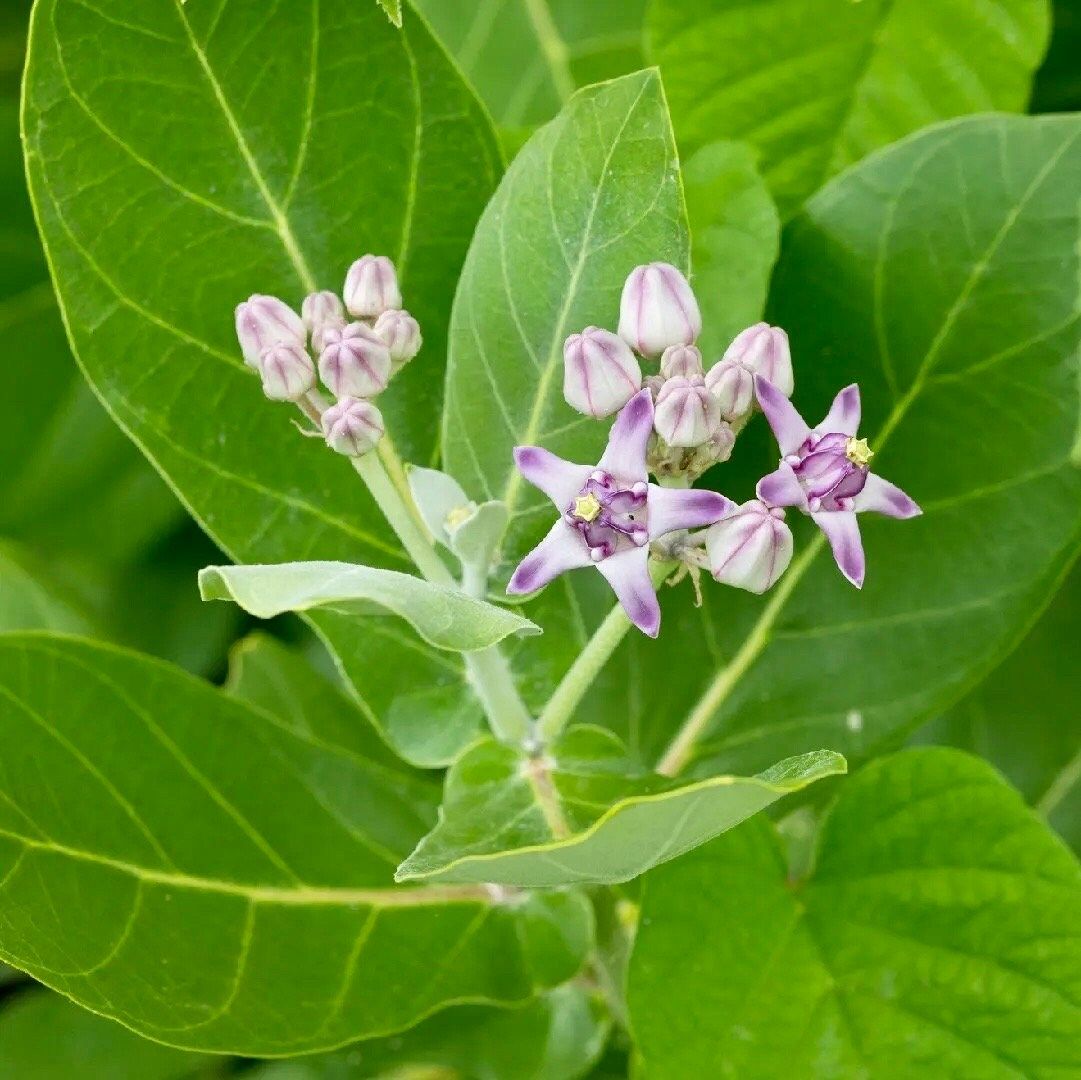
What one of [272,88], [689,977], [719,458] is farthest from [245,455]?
[689,977]

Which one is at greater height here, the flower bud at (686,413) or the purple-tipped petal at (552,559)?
the flower bud at (686,413)

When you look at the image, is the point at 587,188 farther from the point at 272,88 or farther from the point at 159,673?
the point at 159,673

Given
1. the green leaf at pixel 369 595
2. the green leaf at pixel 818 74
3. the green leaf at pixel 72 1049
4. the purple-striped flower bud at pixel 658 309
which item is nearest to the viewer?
the green leaf at pixel 369 595

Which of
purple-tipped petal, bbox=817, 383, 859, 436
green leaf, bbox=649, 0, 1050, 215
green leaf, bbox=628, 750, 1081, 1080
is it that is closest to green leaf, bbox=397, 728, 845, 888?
green leaf, bbox=628, 750, 1081, 1080

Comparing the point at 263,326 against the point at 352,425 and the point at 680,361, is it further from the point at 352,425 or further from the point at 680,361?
the point at 680,361

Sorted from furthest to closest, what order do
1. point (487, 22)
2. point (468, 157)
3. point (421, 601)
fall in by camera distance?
point (487, 22) < point (468, 157) < point (421, 601)

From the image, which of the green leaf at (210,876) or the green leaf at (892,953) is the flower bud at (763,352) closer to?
the green leaf at (892,953)

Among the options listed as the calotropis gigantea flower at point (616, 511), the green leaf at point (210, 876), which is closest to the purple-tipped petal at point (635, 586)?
the calotropis gigantea flower at point (616, 511)

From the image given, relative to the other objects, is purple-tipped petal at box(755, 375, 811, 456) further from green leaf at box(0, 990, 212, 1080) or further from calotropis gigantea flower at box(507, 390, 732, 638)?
green leaf at box(0, 990, 212, 1080)
